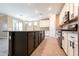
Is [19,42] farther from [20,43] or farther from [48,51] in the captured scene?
[48,51]

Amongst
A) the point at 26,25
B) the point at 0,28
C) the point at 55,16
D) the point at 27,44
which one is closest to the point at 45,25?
the point at 55,16

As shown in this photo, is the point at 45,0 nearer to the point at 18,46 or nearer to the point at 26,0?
the point at 26,0

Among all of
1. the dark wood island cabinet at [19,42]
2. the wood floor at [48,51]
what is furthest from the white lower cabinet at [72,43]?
the dark wood island cabinet at [19,42]

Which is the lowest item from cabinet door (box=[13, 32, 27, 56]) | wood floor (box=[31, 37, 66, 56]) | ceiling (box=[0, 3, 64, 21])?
wood floor (box=[31, 37, 66, 56])

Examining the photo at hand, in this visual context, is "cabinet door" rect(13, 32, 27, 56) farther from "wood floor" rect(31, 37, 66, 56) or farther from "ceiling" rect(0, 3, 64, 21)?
"ceiling" rect(0, 3, 64, 21)

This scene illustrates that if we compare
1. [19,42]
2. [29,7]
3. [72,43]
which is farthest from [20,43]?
[29,7]

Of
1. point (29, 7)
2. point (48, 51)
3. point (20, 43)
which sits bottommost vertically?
point (48, 51)

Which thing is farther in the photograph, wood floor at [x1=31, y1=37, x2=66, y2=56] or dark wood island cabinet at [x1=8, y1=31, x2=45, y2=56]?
→ wood floor at [x1=31, y1=37, x2=66, y2=56]

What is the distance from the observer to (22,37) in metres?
3.35

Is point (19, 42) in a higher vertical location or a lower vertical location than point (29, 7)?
lower

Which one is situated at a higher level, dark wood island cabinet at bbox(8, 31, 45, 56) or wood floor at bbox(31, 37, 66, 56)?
dark wood island cabinet at bbox(8, 31, 45, 56)

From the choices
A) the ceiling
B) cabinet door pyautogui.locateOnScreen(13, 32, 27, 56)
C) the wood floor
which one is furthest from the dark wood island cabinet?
the ceiling

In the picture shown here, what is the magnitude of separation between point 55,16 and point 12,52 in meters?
9.06

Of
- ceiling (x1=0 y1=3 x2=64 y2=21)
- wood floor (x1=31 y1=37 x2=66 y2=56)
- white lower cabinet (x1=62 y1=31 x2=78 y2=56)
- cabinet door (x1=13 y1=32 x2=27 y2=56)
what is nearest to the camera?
white lower cabinet (x1=62 y1=31 x2=78 y2=56)
